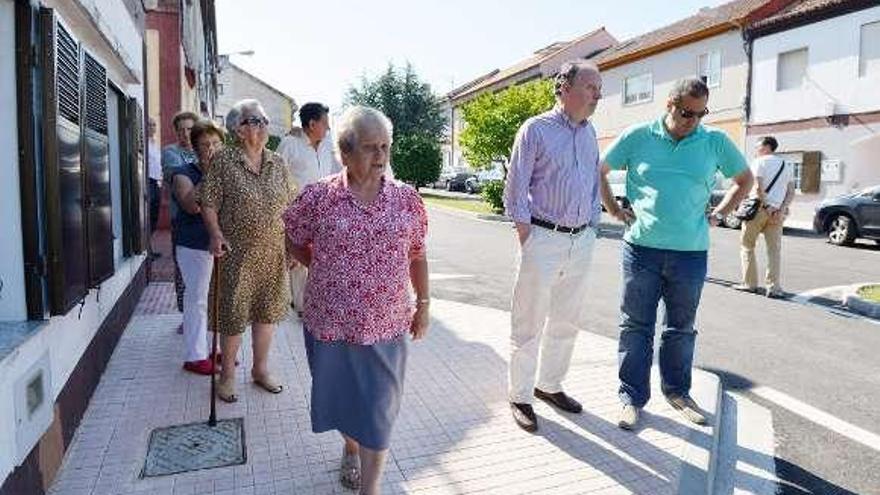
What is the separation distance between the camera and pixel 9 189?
297 cm

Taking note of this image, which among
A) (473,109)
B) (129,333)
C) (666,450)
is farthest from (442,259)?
(473,109)

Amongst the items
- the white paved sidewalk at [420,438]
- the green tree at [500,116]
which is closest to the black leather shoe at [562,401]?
the white paved sidewalk at [420,438]

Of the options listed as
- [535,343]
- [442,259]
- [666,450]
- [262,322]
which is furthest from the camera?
[442,259]

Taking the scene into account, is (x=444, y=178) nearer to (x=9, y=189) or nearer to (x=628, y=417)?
(x=628, y=417)

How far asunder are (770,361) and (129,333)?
5325 mm

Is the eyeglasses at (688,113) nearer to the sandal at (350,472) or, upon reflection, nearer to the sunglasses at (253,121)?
the sunglasses at (253,121)

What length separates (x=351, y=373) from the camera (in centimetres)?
284

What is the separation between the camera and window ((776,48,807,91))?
66.5ft

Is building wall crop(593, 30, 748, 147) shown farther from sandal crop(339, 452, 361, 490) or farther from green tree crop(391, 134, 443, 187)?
sandal crop(339, 452, 361, 490)

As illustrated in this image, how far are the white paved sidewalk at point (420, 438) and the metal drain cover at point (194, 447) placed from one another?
6cm

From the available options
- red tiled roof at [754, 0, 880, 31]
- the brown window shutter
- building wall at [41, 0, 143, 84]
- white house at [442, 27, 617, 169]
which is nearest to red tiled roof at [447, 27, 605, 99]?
white house at [442, 27, 617, 169]

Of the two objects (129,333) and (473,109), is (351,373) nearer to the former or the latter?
(129,333)

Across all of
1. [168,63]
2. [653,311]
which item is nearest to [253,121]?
[653,311]

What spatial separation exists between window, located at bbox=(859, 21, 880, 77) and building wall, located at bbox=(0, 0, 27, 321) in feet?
66.4
